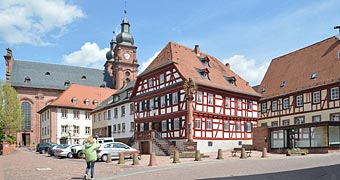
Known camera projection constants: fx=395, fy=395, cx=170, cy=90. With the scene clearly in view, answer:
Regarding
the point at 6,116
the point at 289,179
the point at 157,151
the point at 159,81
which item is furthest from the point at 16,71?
the point at 289,179

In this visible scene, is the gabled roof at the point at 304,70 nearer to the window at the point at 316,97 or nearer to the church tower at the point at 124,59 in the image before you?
the window at the point at 316,97

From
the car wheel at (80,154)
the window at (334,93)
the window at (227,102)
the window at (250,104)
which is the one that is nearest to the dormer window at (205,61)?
the window at (227,102)

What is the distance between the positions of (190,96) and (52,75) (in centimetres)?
6034

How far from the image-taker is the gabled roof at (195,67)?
39.1 m

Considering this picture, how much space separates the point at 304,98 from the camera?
41156 mm

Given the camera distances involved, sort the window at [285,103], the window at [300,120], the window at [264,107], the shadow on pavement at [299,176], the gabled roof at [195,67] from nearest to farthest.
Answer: the shadow on pavement at [299,176]
the gabled roof at [195,67]
the window at [300,120]
the window at [285,103]
the window at [264,107]

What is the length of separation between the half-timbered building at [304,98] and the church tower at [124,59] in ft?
157

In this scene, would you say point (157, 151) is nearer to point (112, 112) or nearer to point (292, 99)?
point (292, 99)

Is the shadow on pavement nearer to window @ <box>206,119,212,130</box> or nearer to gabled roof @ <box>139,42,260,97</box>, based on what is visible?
gabled roof @ <box>139,42,260,97</box>

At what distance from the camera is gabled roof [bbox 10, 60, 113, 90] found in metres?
83.8

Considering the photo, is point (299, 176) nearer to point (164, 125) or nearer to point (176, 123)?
point (176, 123)

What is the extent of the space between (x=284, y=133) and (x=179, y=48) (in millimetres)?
14410

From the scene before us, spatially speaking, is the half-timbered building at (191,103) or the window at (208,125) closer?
the half-timbered building at (191,103)

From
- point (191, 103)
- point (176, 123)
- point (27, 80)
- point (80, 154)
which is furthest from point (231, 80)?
point (27, 80)
